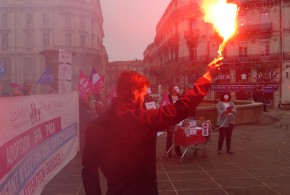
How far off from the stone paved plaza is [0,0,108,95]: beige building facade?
145ft

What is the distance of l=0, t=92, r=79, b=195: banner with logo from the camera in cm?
338

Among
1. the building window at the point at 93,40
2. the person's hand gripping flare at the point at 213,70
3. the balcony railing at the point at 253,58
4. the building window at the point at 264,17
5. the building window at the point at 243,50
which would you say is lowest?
the person's hand gripping flare at the point at 213,70

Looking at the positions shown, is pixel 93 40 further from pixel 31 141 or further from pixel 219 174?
pixel 31 141

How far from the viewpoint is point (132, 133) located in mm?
2242

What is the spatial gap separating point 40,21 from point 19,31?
372cm

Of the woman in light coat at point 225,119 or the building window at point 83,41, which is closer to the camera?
the woman in light coat at point 225,119

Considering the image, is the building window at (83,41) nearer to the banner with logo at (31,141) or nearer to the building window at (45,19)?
the building window at (45,19)

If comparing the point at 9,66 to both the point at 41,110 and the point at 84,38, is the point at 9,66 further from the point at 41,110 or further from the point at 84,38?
the point at 41,110

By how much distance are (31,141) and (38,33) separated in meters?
54.3

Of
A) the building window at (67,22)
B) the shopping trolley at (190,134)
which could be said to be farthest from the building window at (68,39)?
the shopping trolley at (190,134)

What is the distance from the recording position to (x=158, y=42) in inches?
2511

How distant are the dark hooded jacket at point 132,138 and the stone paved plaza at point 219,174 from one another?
3.54m

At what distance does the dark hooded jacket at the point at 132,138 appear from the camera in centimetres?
226

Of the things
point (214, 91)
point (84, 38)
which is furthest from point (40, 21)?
point (214, 91)
